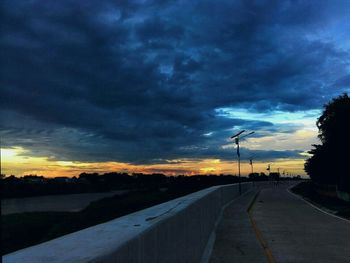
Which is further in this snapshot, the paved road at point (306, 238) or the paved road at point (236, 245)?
the paved road at point (306, 238)

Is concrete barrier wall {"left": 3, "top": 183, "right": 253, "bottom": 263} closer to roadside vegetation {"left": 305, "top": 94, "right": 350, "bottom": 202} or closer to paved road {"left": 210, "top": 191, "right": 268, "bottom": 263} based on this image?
paved road {"left": 210, "top": 191, "right": 268, "bottom": 263}

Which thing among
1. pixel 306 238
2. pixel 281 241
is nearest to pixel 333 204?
pixel 306 238

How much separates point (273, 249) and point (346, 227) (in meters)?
7.29

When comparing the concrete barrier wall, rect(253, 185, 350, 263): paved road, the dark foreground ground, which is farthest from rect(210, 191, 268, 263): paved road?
the concrete barrier wall

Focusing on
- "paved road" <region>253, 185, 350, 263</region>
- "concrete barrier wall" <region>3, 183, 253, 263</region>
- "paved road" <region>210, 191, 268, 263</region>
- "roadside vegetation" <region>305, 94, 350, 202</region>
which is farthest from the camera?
"roadside vegetation" <region>305, 94, 350, 202</region>

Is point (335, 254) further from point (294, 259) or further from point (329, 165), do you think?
point (329, 165)

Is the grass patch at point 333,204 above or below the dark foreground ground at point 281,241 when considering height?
above

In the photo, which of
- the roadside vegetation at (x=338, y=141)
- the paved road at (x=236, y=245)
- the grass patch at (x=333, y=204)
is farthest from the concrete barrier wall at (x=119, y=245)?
the roadside vegetation at (x=338, y=141)

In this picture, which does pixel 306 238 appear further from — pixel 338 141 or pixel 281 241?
pixel 338 141

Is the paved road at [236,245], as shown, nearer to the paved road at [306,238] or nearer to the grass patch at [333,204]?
the paved road at [306,238]

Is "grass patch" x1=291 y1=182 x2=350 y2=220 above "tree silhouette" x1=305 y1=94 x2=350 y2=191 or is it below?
below

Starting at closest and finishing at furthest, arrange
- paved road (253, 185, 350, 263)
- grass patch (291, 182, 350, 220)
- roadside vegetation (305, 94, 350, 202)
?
paved road (253, 185, 350, 263) < grass patch (291, 182, 350, 220) < roadside vegetation (305, 94, 350, 202)

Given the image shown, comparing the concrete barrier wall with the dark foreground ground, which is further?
the dark foreground ground

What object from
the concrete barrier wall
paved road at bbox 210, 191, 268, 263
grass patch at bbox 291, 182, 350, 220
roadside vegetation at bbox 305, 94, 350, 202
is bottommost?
paved road at bbox 210, 191, 268, 263
